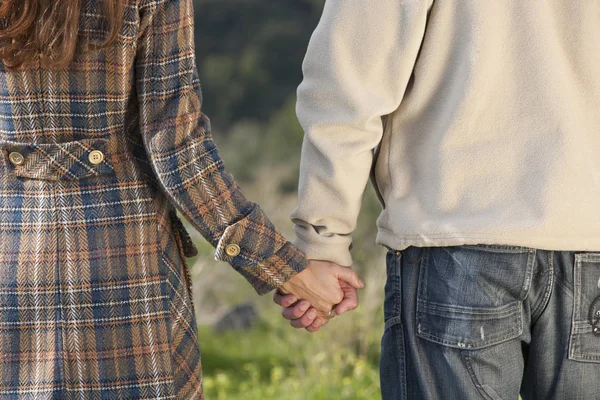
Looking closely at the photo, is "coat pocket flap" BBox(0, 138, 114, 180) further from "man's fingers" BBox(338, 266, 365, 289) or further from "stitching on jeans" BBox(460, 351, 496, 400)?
"stitching on jeans" BBox(460, 351, 496, 400)

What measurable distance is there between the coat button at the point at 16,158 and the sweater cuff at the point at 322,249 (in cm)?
64

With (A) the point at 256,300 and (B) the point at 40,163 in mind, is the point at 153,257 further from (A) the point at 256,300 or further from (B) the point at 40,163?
(A) the point at 256,300

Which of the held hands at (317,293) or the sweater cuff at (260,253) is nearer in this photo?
the sweater cuff at (260,253)

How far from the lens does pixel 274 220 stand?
6023 millimetres

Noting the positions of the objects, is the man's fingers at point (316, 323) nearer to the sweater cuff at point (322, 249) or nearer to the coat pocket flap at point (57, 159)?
the sweater cuff at point (322, 249)

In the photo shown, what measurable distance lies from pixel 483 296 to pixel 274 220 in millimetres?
4323

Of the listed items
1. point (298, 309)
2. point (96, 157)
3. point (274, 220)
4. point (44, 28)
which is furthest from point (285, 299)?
point (274, 220)

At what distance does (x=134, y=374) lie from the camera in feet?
5.74

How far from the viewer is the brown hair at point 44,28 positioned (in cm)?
163

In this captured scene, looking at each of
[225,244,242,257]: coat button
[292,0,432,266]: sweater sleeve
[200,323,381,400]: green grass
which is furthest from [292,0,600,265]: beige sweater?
[200,323,381,400]: green grass

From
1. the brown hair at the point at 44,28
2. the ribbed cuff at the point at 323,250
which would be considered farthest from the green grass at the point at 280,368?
the brown hair at the point at 44,28

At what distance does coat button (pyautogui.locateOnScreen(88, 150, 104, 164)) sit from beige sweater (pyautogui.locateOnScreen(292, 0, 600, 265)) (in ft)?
1.62

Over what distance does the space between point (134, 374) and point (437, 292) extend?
2.04 feet

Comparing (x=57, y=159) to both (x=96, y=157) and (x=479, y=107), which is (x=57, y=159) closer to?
(x=96, y=157)
